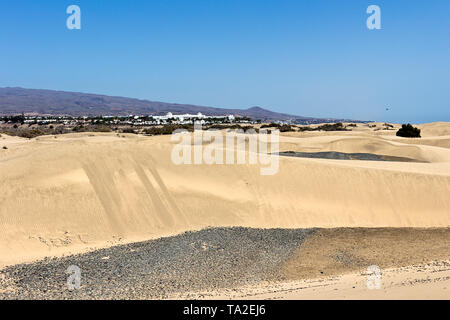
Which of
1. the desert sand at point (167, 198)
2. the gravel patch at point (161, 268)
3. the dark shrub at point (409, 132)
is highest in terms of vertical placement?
the dark shrub at point (409, 132)

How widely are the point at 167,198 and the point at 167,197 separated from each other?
0.21 feet

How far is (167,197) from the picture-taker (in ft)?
43.0

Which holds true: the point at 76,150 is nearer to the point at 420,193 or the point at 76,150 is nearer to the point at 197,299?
the point at 197,299

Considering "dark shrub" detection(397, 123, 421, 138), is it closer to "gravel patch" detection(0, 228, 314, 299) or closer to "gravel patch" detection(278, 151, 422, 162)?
"gravel patch" detection(278, 151, 422, 162)

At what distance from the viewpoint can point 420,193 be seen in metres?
14.8

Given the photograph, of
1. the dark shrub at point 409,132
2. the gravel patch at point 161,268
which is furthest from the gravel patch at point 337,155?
the gravel patch at point 161,268

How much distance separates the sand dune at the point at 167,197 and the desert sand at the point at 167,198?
34 millimetres

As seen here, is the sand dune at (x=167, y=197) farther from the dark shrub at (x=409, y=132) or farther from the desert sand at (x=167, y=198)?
the dark shrub at (x=409, y=132)

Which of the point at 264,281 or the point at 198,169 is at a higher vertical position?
the point at 198,169

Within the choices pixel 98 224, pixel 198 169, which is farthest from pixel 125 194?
pixel 198 169

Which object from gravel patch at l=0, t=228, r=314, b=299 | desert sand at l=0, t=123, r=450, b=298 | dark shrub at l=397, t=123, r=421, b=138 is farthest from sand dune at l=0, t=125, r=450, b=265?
dark shrub at l=397, t=123, r=421, b=138

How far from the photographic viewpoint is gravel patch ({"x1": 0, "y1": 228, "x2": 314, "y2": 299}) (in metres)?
7.03

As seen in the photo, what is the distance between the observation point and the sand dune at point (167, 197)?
10.7 m
